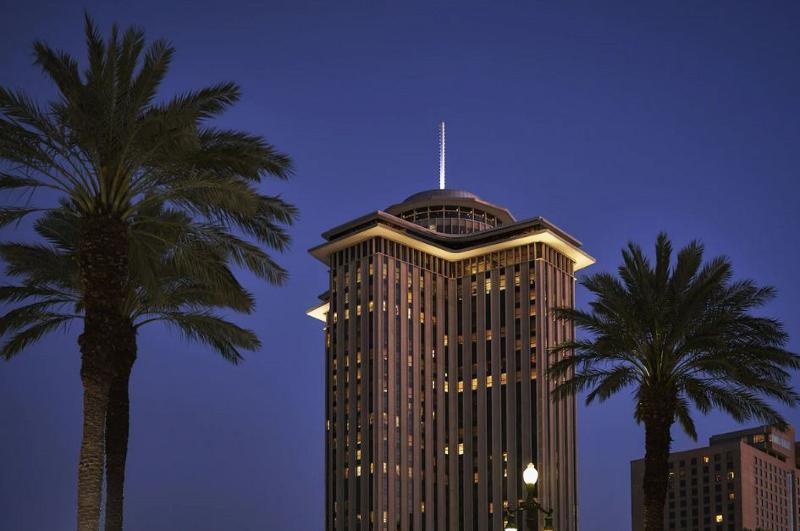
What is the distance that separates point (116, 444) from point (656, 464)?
1812 centimetres

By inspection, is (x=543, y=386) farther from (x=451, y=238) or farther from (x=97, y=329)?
(x=97, y=329)

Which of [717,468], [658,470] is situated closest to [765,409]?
[658,470]

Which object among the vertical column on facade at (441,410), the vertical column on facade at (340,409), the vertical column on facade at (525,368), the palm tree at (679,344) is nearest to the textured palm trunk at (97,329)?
the palm tree at (679,344)

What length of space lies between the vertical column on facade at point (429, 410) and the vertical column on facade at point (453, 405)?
1929 millimetres

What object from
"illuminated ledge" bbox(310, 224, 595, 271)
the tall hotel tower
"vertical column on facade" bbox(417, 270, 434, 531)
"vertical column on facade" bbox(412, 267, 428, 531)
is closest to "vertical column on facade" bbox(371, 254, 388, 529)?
the tall hotel tower

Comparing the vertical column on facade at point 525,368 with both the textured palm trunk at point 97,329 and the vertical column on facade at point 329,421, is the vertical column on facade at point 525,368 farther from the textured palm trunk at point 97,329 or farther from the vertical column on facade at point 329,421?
the textured palm trunk at point 97,329

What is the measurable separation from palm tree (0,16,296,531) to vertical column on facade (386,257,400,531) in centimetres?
9425

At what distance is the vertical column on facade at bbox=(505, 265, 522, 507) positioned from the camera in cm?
12194

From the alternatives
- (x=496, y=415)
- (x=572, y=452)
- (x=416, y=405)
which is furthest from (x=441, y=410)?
(x=572, y=452)

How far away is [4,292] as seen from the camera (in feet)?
106

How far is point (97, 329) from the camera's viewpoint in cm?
2595

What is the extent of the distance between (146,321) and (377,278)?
90.8 m

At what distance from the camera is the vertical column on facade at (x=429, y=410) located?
123 meters

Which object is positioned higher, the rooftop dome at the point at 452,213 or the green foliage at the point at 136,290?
the rooftop dome at the point at 452,213
